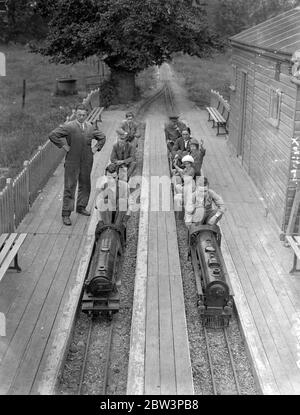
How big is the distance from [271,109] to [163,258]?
4121 mm

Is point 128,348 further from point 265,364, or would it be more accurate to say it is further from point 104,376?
point 265,364

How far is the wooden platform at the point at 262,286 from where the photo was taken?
23.1 ft

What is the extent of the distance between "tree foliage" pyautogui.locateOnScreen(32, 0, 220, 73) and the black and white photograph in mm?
5992

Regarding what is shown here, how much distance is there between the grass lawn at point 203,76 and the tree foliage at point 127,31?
2.51 metres

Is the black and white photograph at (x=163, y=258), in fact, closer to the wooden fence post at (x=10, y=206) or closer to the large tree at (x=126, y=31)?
the wooden fence post at (x=10, y=206)

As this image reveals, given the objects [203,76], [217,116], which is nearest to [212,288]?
[217,116]

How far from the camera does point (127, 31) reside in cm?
2234

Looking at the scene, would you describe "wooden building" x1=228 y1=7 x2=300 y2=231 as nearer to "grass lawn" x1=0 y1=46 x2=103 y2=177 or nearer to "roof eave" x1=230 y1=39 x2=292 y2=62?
"roof eave" x1=230 y1=39 x2=292 y2=62

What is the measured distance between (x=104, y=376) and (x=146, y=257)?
10.0ft

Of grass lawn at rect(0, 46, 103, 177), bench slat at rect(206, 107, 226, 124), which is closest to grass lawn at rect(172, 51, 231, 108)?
bench slat at rect(206, 107, 226, 124)

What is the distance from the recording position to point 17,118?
24391mm

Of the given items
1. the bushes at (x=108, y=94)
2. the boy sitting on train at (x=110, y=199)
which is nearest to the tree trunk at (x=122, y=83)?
the bushes at (x=108, y=94)

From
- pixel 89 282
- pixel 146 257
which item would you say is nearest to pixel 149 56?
pixel 146 257
